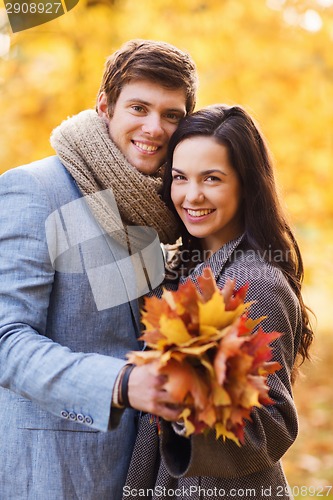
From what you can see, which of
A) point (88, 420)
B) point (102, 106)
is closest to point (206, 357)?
point (88, 420)

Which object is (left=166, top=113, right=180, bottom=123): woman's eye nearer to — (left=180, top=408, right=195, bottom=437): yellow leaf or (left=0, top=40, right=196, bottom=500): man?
(left=0, top=40, right=196, bottom=500): man

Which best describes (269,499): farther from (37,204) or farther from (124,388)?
(37,204)

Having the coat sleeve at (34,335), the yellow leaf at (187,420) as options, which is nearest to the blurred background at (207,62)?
the coat sleeve at (34,335)

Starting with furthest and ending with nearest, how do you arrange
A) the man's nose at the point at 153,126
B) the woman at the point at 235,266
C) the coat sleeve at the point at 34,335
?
1. the man's nose at the point at 153,126
2. the woman at the point at 235,266
3. the coat sleeve at the point at 34,335

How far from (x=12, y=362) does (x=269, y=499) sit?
3.18 feet

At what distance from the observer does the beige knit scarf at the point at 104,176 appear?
230cm

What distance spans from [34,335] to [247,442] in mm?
674

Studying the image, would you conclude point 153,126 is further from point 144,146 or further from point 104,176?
point 104,176

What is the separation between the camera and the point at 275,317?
2180 millimetres

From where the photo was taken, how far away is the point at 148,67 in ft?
8.16

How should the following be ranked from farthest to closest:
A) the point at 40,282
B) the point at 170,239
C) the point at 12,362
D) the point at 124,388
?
the point at 170,239 < the point at 40,282 < the point at 12,362 < the point at 124,388

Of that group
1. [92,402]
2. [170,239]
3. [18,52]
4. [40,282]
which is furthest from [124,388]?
[18,52]

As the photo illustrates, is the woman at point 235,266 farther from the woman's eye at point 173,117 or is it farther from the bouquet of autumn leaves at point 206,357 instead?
the bouquet of autumn leaves at point 206,357

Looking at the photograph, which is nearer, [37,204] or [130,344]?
[37,204]
